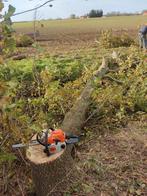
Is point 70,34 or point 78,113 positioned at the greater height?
point 78,113

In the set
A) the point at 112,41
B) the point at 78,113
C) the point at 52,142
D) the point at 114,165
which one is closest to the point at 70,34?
the point at 112,41

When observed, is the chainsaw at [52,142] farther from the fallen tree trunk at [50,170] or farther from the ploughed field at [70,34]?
the ploughed field at [70,34]

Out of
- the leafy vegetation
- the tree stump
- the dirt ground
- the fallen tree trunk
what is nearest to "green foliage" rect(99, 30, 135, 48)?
the leafy vegetation

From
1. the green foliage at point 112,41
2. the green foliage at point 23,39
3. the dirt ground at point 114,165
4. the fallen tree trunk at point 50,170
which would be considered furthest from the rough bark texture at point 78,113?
the green foliage at point 112,41

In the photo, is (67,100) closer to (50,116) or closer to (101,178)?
(50,116)

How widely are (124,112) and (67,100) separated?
0.85m

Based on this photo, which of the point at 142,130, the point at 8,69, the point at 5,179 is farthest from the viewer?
the point at 142,130

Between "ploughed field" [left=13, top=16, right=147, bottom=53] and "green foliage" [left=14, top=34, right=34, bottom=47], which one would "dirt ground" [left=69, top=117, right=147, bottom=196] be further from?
"ploughed field" [left=13, top=16, right=147, bottom=53]

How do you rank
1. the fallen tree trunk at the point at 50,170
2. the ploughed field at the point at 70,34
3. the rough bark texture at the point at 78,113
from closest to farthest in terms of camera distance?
the fallen tree trunk at the point at 50,170 < the rough bark texture at the point at 78,113 < the ploughed field at the point at 70,34

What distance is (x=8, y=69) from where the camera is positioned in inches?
145

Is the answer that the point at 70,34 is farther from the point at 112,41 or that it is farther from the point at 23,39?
the point at 23,39

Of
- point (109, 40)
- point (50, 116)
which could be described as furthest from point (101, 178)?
point (109, 40)

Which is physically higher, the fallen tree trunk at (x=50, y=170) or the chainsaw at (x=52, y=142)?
the chainsaw at (x=52, y=142)

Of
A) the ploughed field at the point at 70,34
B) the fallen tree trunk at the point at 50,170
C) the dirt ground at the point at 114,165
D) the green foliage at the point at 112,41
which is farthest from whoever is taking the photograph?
the ploughed field at the point at 70,34
